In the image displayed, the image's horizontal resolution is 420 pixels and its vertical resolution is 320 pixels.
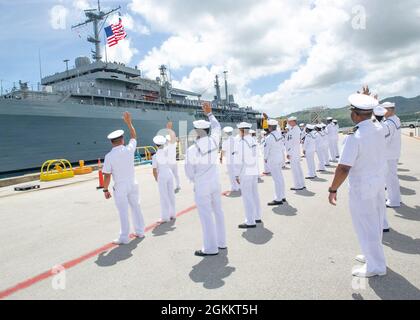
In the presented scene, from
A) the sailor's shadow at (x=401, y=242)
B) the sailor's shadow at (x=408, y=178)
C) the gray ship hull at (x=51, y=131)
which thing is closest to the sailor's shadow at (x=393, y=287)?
the sailor's shadow at (x=401, y=242)

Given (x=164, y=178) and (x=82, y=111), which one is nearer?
(x=164, y=178)

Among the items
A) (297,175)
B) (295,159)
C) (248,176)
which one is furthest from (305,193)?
(248,176)

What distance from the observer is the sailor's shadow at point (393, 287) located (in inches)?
104

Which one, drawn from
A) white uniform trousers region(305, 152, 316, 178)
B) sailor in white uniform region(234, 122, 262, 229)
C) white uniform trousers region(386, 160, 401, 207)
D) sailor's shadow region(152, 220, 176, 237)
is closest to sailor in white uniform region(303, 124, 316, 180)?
white uniform trousers region(305, 152, 316, 178)

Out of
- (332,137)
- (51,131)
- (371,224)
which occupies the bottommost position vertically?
(371,224)

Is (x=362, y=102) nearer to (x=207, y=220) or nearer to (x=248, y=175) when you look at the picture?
(x=207, y=220)

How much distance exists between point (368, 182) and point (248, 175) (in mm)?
2424

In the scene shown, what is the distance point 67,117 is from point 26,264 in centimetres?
1937

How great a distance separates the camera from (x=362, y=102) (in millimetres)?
3072

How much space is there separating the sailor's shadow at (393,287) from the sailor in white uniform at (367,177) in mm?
89

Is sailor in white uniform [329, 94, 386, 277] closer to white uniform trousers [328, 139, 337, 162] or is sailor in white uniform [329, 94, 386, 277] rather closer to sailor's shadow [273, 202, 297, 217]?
sailor's shadow [273, 202, 297, 217]
